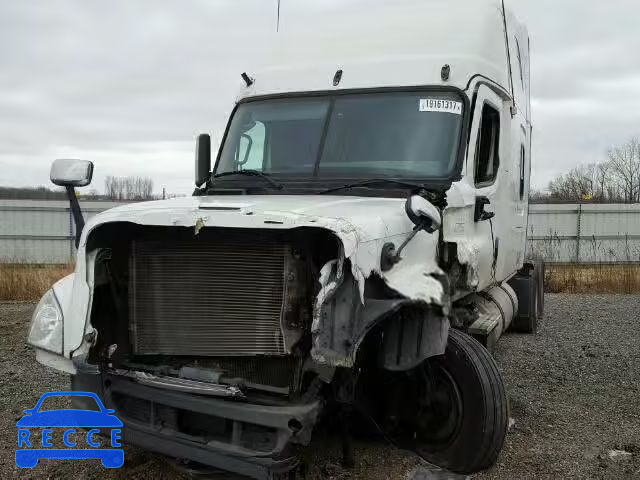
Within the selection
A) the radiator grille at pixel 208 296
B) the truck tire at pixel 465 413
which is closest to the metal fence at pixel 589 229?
the truck tire at pixel 465 413

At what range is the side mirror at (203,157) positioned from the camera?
5652 mm

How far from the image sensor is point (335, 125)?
5.04 meters

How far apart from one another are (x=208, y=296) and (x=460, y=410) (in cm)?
171

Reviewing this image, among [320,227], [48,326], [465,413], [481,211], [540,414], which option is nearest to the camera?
[320,227]

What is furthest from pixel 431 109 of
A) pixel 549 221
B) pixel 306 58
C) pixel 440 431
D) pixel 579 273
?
pixel 549 221

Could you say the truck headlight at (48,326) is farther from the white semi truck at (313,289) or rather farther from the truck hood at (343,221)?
the truck hood at (343,221)

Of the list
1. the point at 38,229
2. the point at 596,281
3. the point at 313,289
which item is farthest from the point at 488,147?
the point at 38,229

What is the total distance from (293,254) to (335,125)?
1910 millimetres

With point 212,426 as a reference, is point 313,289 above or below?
above

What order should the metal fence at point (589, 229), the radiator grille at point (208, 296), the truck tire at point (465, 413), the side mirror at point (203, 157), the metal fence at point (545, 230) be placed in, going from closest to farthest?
the radiator grille at point (208, 296) < the truck tire at point (465, 413) < the side mirror at point (203, 157) < the metal fence at point (545, 230) < the metal fence at point (589, 229)

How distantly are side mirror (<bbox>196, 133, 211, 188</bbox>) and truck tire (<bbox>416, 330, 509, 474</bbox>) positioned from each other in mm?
2798

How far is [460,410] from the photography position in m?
3.86

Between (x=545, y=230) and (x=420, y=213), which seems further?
(x=545, y=230)

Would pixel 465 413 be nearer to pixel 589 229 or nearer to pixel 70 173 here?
pixel 70 173
